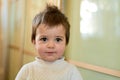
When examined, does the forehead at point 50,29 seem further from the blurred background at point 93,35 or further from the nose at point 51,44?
the blurred background at point 93,35

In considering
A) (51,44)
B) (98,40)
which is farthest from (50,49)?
(98,40)

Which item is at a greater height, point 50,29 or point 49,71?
point 50,29

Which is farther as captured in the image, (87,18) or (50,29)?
(87,18)

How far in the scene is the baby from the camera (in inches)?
35.4

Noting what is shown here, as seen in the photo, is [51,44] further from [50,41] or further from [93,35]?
[93,35]

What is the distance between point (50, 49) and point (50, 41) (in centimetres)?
3

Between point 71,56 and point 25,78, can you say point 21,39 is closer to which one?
point 71,56

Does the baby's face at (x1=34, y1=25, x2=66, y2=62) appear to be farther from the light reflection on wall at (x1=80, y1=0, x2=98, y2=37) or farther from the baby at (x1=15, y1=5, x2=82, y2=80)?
the light reflection on wall at (x1=80, y1=0, x2=98, y2=37)

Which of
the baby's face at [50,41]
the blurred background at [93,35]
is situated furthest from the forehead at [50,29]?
the blurred background at [93,35]

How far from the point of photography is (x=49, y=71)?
3.04 feet

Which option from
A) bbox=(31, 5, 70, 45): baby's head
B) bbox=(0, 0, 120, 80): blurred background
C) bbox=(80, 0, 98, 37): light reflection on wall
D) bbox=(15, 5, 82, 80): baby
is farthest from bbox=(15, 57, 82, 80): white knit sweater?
bbox=(80, 0, 98, 37): light reflection on wall

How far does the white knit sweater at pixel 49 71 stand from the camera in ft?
3.01

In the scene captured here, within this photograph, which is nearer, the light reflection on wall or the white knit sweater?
the white knit sweater

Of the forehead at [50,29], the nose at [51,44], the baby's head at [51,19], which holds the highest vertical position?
the baby's head at [51,19]
